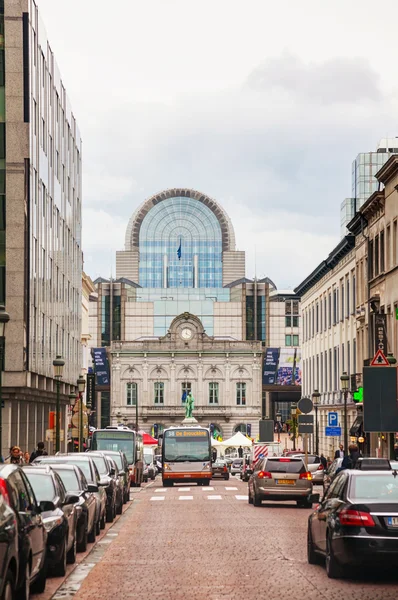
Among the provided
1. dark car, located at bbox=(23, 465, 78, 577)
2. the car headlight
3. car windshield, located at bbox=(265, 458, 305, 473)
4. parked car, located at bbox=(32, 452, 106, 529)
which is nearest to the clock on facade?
car windshield, located at bbox=(265, 458, 305, 473)

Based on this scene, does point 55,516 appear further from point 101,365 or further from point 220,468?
point 101,365

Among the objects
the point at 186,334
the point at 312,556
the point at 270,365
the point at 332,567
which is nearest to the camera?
the point at 332,567

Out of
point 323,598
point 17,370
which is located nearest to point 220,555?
point 323,598

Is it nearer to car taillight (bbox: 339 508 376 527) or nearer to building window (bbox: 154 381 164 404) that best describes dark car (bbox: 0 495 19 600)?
car taillight (bbox: 339 508 376 527)

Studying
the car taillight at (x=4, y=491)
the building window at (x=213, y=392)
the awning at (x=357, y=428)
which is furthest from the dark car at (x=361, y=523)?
the building window at (x=213, y=392)

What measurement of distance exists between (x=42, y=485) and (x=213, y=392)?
134 meters

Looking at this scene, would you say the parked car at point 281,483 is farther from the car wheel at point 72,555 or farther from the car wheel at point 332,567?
the car wheel at point 332,567

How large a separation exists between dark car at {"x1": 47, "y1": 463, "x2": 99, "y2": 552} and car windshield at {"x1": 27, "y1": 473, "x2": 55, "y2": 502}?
2356 mm

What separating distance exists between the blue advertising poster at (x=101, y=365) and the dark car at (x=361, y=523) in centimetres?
13415

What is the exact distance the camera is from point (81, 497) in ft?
69.6

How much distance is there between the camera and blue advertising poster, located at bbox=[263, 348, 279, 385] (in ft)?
501

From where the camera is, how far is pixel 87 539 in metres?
23.0

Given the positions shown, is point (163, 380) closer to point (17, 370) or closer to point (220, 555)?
point (17, 370)

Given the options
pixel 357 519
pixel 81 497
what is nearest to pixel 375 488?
pixel 357 519
